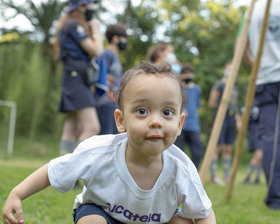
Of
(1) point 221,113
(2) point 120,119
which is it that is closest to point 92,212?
(2) point 120,119

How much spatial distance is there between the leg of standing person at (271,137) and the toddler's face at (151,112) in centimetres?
207

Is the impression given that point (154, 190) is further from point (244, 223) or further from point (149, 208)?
point (244, 223)

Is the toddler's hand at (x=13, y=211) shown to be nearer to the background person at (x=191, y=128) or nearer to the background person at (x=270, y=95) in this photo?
the background person at (x=270, y=95)

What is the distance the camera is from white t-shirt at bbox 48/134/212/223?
1.78m

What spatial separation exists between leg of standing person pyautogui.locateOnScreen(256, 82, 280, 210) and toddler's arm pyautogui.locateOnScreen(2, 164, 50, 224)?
2242mm

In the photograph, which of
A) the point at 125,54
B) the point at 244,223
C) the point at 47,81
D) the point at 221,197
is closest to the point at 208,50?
the point at 125,54

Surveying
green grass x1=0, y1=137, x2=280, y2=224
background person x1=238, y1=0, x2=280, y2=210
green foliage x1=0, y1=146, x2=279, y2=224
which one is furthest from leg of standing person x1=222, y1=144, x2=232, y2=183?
background person x1=238, y1=0, x2=280, y2=210

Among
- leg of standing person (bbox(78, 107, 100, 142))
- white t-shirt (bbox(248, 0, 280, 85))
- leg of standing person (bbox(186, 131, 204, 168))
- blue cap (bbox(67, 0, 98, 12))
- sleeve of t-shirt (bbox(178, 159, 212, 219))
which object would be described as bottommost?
leg of standing person (bbox(186, 131, 204, 168))

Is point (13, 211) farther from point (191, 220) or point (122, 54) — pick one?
point (122, 54)

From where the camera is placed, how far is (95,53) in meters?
4.02

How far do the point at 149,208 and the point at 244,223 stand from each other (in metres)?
1.16

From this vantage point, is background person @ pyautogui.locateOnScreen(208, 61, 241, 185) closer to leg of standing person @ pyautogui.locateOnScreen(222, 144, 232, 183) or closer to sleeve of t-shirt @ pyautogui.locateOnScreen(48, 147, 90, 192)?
leg of standing person @ pyautogui.locateOnScreen(222, 144, 232, 183)

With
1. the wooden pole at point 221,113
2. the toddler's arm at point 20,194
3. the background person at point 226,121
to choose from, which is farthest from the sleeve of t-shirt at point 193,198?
the background person at point 226,121

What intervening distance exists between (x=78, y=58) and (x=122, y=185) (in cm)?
246
